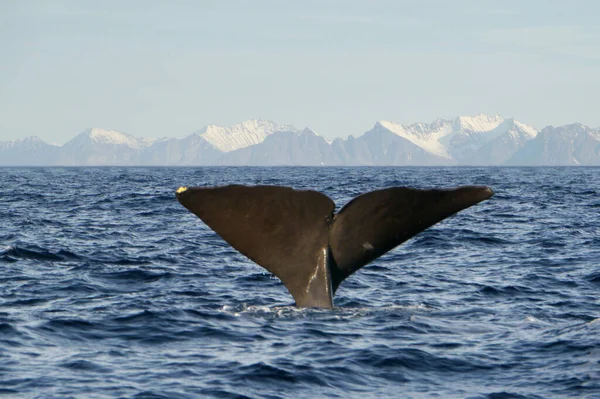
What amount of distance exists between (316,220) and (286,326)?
1.96 meters

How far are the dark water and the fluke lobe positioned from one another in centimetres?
99

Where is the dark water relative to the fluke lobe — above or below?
below

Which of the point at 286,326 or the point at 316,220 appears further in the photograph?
the point at 286,326

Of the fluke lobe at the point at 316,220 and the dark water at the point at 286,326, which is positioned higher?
the fluke lobe at the point at 316,220

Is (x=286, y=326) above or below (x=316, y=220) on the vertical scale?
below

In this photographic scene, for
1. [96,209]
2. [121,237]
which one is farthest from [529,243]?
[96,209]

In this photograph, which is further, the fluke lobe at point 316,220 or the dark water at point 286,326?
the fluke lobe at point 316,220

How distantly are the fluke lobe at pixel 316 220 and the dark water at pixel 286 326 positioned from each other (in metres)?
0.99

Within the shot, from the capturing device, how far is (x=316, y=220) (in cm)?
847

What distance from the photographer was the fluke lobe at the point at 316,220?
8016 mm

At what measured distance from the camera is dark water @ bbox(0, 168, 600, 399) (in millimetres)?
7910

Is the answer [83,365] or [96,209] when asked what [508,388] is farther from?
[96,209]

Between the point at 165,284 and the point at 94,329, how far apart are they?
3637mm

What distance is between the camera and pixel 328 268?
349 inches
